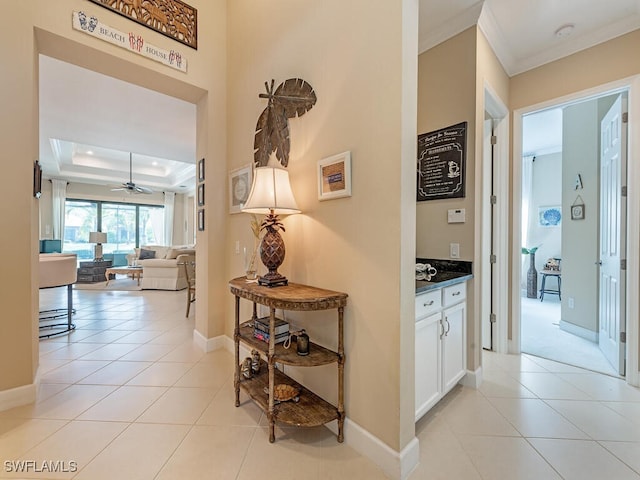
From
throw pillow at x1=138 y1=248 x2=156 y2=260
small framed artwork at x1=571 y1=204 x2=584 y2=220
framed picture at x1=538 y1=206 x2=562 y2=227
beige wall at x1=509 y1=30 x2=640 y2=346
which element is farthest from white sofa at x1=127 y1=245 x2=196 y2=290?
framed picture at x1=538 y1=206 x2=562 y2=227

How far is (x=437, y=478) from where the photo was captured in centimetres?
129

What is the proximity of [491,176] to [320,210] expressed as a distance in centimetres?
204

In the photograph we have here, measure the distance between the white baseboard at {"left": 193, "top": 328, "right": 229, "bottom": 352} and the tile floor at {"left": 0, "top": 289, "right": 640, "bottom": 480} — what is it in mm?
206

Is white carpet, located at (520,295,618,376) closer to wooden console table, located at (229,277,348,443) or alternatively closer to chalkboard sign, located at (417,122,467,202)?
chalkboard sign, located at (417,122,467,202)

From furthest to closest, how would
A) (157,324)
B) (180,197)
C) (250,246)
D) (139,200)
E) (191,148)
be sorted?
(180,197)
(139,200)
(191,148)
(157,324)
(250,246)

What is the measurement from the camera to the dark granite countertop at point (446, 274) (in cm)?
163

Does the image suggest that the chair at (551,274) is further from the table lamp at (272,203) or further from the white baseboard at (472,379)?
the table lamp at (272,203)

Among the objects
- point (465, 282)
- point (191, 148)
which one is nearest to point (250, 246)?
point (465, 282)

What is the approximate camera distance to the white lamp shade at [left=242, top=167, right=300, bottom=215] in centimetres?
168

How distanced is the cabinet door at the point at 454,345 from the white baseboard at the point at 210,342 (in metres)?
2.08

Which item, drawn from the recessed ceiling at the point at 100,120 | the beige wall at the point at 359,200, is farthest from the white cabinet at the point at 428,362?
the recessed ceiling at the point at 100,120

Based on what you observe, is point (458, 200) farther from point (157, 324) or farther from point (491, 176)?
point (157, 324)

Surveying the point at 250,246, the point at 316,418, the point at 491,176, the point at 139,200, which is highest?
the point at 139,200

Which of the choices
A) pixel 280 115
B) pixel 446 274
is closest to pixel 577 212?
pixel 446 274
